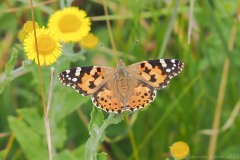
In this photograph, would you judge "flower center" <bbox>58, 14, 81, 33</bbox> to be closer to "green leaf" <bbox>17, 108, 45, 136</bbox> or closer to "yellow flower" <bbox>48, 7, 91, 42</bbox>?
"yellow flower" <bbox>48, 7, 91, 42</bbox>

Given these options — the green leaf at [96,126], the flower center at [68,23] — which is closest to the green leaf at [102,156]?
the green leaf at [96,126]

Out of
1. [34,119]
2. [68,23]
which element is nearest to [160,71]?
[68,23]

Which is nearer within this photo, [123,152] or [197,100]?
[197,100]

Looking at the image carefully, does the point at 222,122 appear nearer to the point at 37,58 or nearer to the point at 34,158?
the point at 34,158

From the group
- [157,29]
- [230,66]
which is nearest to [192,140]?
[230,66]

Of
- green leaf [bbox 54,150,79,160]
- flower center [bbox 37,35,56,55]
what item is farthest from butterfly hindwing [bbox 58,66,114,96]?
green leaf [bbox 54,150,79,160]

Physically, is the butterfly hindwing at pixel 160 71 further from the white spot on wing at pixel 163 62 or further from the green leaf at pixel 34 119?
the green leaf at pixel 34 119

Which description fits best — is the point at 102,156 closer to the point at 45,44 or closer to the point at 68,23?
the point at 45,44
